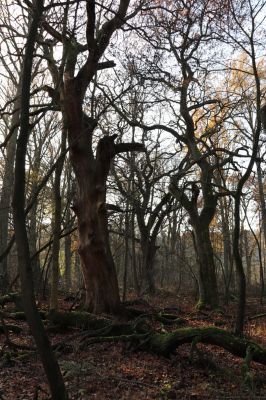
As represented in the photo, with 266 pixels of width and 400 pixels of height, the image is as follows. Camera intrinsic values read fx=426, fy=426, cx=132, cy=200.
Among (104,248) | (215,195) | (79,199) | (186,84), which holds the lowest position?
(104,248)

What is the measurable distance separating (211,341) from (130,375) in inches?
59.4

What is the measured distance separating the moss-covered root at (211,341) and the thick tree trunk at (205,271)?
6674mm

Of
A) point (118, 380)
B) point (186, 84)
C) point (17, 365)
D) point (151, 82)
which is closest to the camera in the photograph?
point (118, 380)

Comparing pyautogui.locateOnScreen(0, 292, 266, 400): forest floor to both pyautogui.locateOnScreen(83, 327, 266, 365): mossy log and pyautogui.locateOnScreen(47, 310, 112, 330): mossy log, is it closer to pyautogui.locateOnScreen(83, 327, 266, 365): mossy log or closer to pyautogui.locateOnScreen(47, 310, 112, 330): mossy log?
pyautogui.locateOnScreen(83, 327, 266, 365): mossy log

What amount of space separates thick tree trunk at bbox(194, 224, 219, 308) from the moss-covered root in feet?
21.9

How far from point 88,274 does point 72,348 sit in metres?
2.92

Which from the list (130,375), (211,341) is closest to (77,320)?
(130,375)

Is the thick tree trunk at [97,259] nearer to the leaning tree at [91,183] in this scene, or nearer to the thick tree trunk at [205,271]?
the leaning tree at [91,183]

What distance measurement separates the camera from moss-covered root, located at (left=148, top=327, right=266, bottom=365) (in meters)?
6.60

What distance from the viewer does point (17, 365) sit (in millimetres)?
6570

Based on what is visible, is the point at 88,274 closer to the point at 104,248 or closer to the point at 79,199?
the point at 104,248

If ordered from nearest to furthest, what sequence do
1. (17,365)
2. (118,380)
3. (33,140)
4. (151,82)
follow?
(118,380) < (17,365) < (151,82) < (33,140)

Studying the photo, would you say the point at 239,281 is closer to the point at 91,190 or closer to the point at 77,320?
the point at 77,320

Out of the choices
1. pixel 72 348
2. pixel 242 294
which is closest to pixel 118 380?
pixel 72 348
